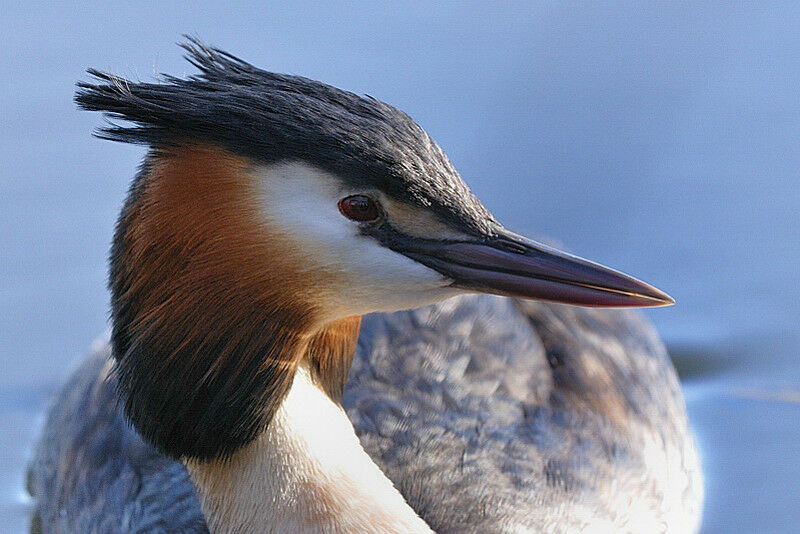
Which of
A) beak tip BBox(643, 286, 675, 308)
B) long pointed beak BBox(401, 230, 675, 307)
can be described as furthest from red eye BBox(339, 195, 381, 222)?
beak tip BBox(643, 286, 675, 308)

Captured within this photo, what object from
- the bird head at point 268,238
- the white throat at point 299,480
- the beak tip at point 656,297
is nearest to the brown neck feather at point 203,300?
the bird head at point 268,238

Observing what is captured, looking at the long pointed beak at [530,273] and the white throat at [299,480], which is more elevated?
the long pointed beak at [530,273]

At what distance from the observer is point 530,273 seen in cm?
354

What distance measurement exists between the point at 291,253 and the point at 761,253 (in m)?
3.74

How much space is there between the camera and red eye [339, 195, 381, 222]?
346 centimetres

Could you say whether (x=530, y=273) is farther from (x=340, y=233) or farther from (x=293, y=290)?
(x=293, y=290)

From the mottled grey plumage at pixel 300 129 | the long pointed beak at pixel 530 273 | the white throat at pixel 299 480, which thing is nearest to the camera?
the mottled grey plumage at pixel 300 129

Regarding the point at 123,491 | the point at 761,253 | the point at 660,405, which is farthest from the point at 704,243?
the point at 123,491

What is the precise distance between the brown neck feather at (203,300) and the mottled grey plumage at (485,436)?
108cm

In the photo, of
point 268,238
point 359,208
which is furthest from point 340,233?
point 268,238

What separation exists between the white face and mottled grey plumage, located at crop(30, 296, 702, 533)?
125 centimetres

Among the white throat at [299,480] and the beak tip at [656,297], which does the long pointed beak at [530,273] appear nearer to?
the beak tip at [656,297]

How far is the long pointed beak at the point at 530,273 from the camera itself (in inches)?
139

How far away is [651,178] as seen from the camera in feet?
22.8
